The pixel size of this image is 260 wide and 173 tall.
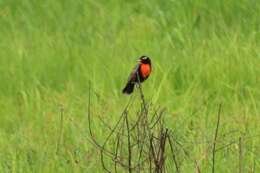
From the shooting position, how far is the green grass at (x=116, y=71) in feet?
16.9

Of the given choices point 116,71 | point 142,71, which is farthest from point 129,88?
point 116,71

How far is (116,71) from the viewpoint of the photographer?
6504 mm

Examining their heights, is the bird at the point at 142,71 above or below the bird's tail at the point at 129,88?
above

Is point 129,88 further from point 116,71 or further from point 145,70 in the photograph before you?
point 116,71

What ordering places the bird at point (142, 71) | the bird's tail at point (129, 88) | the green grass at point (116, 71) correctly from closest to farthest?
the green grass at point (116, 71)
the bird at point (142, 71)
the bird's tail at point (129, 88)

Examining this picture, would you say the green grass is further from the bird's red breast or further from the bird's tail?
the bird's red breast

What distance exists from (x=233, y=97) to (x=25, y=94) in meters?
1.21

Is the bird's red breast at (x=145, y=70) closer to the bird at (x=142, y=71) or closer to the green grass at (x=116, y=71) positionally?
the bird at (x=142, y=71)

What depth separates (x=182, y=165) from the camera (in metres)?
4.75

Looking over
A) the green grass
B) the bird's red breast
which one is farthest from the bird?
the green grass

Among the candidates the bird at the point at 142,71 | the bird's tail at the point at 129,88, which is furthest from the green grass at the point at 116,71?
the bird at the point at 142,71

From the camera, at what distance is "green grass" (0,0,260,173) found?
16.9 feet

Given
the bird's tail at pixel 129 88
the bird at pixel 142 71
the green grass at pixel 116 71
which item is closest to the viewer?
→ the green grass at pixel 116 71

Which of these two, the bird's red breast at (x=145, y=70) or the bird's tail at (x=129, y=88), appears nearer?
the bird's red breast at (x=145, y=70)
